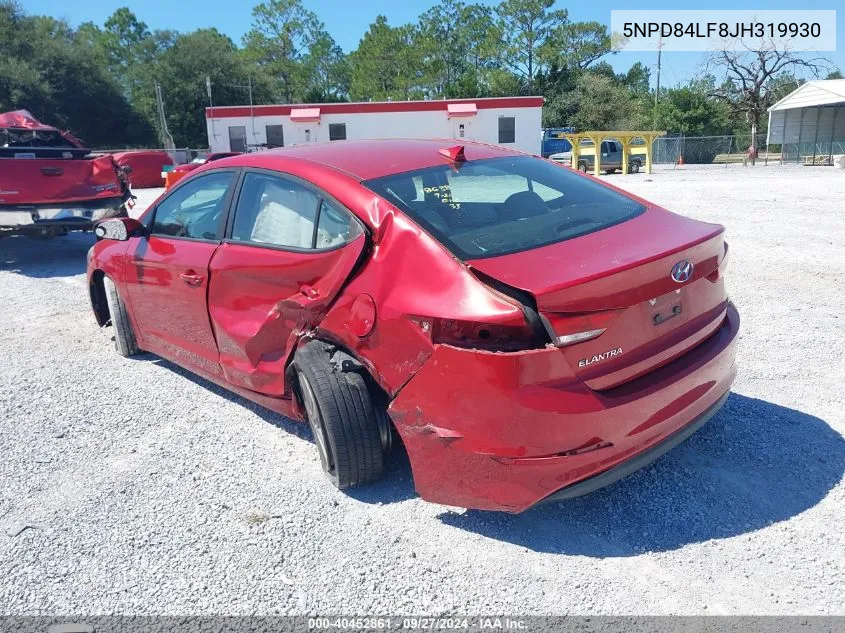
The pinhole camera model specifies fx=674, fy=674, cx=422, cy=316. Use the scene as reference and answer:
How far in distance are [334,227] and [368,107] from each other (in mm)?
36514

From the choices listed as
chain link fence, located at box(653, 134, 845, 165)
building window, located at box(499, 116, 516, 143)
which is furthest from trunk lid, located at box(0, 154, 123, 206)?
chain link fence, located at box(653, 134, 845, 165)

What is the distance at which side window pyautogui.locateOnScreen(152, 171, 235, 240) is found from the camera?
12.6ft

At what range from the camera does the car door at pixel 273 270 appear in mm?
2990

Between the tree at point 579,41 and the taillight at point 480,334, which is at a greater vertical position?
the tree at point 579,41

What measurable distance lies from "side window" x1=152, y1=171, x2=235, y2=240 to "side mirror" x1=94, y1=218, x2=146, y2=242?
134 mm

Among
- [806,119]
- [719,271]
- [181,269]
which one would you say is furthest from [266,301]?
[806,119]

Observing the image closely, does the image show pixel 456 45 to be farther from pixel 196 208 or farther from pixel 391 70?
pixel 196 208

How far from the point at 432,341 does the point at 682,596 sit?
1.25m

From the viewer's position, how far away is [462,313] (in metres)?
2.39

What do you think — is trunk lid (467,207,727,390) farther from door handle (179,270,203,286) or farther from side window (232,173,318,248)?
door handle (179,270,203,286)

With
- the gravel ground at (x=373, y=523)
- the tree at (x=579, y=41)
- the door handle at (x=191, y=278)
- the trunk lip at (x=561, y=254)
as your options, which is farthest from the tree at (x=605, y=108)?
the trunk lip at (x=561, y=254)

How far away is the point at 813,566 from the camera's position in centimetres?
247

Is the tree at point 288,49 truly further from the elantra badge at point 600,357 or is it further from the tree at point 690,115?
the elantra badge at point 600,357

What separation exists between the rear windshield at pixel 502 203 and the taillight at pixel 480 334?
307 mm
